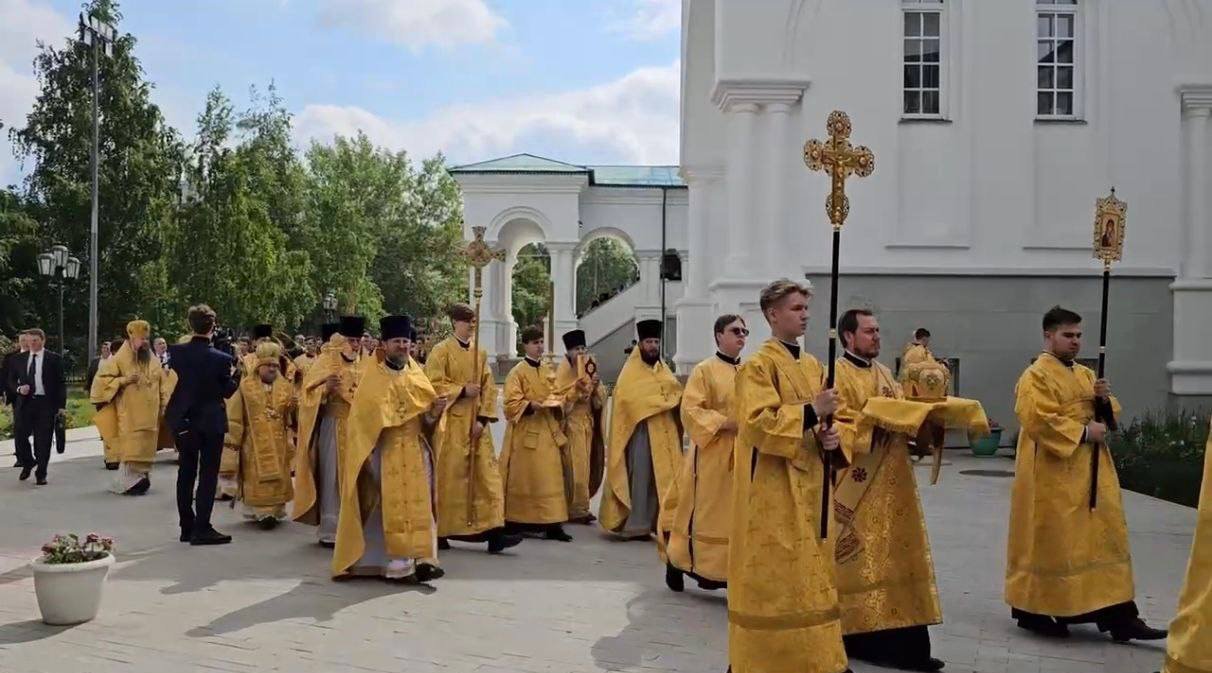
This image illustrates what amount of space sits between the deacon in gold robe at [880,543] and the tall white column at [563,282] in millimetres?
30152

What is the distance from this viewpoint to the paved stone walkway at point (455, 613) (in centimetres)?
637

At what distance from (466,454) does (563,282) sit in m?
27.8

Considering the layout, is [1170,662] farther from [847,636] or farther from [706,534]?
[706,534]

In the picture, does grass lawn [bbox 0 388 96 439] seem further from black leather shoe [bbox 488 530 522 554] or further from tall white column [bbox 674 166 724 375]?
black leather shoe [bbox 488 530 522 554]

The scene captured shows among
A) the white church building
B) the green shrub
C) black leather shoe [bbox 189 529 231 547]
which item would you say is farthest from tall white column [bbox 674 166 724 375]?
black leather shoe [bbox 189 529 231 547]

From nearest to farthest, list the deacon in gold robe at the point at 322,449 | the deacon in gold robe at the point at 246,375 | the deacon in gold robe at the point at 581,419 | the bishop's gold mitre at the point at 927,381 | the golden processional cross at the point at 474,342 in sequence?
the bishop's gold mitre at the point at 927,381, the golden processional cross at the point at 474,342, the deacon in gold robe at the point at 322,449, the deacon in gold robe at the point at 581,419, the deacon in gold robe at the point at 246,375

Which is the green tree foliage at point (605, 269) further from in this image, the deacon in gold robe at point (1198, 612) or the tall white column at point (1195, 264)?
the deacon in gold robe at point (1198, 612)

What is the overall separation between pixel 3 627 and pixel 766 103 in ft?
43.1

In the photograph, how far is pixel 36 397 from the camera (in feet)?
47.1

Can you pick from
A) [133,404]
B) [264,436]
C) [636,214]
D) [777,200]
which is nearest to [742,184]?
[777,200]

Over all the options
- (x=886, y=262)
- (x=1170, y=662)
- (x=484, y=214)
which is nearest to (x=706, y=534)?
(x=1170, y=662)

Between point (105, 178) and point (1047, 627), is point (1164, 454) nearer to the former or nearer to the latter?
point (1047, 627)

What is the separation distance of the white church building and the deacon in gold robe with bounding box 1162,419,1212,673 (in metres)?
13.1

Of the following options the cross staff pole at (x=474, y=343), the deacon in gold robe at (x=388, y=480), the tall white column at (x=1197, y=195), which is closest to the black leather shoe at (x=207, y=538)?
the deacon in gold robe at (x=388, y=480)
